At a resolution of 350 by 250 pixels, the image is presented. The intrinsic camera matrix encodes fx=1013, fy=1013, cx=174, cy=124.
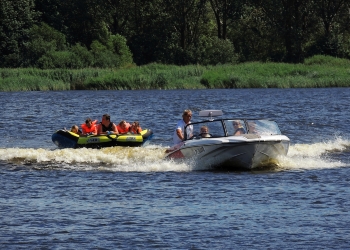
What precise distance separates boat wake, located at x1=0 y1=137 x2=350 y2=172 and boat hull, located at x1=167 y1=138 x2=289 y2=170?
289mm

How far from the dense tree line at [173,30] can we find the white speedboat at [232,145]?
5279cm

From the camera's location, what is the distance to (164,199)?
1961 centimetres

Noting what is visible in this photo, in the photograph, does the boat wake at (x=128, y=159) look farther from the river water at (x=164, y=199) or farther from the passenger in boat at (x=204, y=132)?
the passenger in boat at (x=204, y=132)

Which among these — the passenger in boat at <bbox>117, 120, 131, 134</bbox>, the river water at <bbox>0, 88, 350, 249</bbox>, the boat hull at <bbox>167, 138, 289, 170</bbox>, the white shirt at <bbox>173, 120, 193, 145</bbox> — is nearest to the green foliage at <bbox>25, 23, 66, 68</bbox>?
the river water at <bbox>0, 88, 350, 249</bbox>

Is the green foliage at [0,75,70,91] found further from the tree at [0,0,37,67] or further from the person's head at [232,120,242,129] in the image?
the person's head at [232,120,242,129]

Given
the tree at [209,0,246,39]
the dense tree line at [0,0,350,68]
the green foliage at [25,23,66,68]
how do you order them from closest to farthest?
the green foliage at [25,23,66,68] → the dense tree line at [0,0,350,68] → the tree at [209,0,246,39]

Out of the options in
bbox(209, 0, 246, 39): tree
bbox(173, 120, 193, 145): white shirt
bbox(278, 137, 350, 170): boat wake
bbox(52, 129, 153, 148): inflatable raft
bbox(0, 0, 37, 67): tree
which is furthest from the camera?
bbox(209, 0, 246, 39): tree

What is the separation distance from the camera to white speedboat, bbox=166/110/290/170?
23.2 metres

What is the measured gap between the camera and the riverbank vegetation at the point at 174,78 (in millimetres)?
64000

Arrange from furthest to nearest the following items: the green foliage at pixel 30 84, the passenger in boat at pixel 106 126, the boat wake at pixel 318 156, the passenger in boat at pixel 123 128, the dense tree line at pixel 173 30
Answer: the dense tree line at pixel 173 30 < the green foliage at pixel 30 84 < the passenger in boat at pixel 123 128 < the passenger in boat at pixel 106 126 < the boat wake at pixel 318 156

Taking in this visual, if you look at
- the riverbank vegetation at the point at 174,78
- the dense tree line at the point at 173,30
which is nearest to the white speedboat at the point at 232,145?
the riverbank vegetation at the point at 174,78

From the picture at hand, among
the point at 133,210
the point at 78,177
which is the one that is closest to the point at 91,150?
the point at 78,177

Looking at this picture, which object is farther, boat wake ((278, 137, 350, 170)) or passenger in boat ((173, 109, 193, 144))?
boat wake ((278, 137, 350, 170))

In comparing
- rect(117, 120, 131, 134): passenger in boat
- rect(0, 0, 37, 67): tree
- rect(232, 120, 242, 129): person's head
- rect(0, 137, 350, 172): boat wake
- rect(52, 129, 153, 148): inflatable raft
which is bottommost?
rect(0, 137, 350, 172): boat wake
